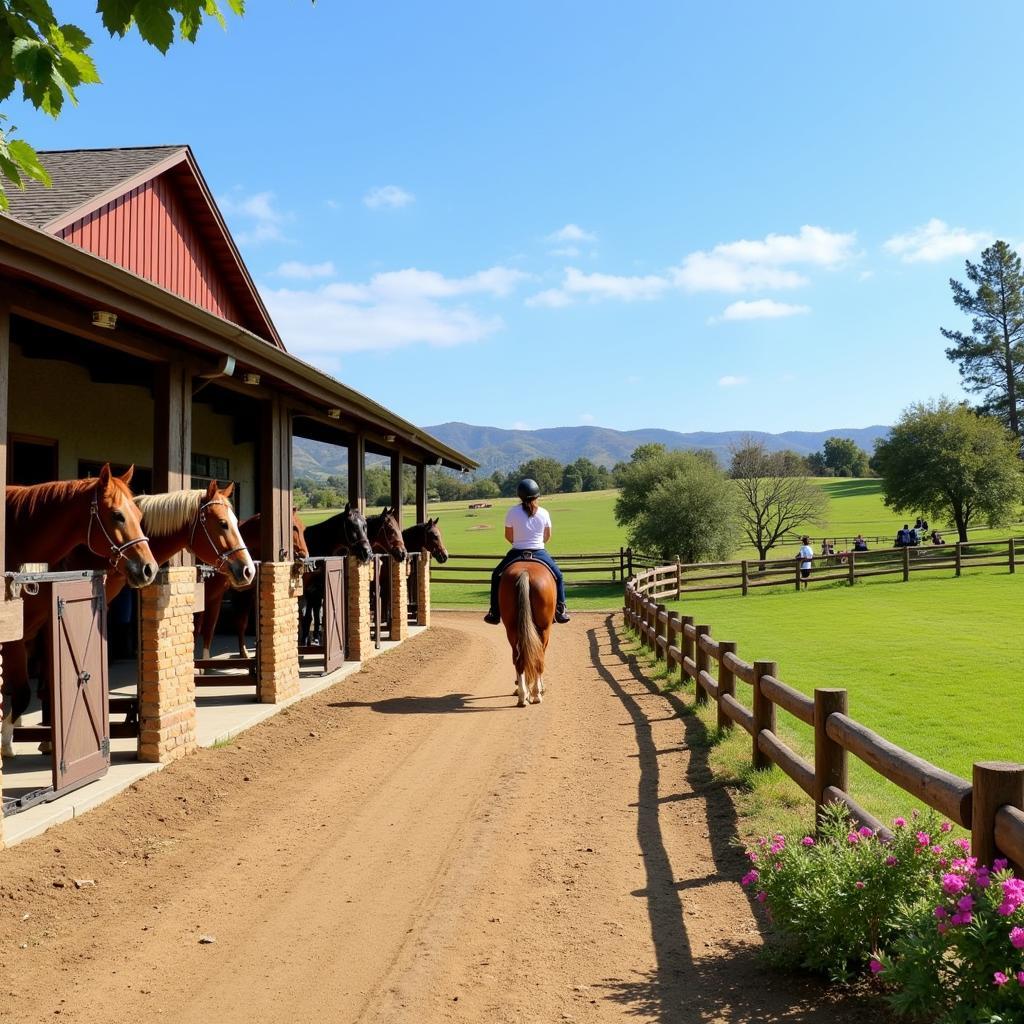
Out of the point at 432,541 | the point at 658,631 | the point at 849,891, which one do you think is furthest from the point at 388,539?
the point at 849,891

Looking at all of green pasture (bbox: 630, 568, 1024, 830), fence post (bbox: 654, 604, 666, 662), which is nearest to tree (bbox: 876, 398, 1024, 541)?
green pasture (bbox: 630, 568, 1024, 830)

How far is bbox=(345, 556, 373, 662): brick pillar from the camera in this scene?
1310 centimetres

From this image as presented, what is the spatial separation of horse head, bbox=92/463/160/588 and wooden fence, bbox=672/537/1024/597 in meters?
23.0

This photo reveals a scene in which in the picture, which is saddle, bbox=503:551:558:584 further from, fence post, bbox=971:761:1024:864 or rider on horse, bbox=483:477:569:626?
fence post, bbox=971:761:1024:864

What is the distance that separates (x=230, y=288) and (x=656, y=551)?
90.5 feet

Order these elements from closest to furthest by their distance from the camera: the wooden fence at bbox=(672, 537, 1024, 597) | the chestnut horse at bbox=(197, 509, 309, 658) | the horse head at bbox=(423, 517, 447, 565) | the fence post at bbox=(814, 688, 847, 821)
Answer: the fence post at bbox=(814, 688, 847, 821) → the chestnut horse at bbox=(197, 509, 309, 658) → the horse head at bbox=(423, 517, 447, 565) → the wooden fence at bbox=(672, 537, 1024, 597)

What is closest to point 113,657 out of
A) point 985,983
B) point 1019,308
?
point 985,983

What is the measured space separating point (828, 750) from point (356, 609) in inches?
360

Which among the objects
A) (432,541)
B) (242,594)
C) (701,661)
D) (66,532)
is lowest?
→ (701,661)

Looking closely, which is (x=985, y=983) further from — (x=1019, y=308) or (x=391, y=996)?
(x=1019, y=308)

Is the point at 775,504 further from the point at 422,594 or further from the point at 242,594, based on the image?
the point at 242,594

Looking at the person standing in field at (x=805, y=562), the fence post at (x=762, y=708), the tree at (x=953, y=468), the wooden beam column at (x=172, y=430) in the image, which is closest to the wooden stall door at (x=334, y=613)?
the wooden beam column at (x=172, y=430)

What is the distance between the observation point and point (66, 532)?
6836mm

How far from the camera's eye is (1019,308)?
65812mm
